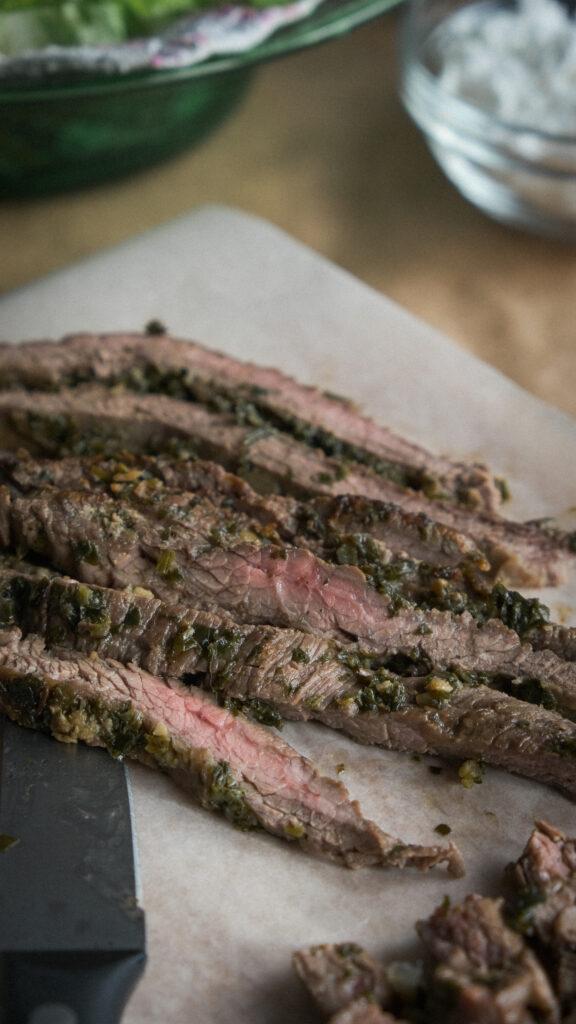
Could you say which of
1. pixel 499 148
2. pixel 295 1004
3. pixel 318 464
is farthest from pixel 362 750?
pixel 499 148

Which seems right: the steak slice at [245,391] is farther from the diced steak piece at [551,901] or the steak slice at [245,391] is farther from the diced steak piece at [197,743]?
the diced steak piece at [551,901]

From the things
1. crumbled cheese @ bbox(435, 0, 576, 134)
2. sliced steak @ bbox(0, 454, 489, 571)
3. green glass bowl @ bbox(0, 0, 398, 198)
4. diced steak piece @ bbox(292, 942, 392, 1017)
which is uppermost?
crumbled cheese @ bbox(435, 0, 576, 134)

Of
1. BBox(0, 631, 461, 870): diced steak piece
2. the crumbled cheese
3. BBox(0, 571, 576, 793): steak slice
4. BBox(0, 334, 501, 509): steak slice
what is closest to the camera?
BBox(0, 631, 461, 870): diced steak piece

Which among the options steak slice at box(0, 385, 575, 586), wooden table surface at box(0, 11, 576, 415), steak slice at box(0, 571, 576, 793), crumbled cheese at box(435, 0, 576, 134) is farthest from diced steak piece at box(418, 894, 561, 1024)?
crumbled cheese at box(435, 0, 576, 134)

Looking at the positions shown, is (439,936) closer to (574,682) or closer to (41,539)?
(574,682)

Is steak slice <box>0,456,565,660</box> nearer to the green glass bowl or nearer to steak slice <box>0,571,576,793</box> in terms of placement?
steak slice <box>0,571,576,793</box>

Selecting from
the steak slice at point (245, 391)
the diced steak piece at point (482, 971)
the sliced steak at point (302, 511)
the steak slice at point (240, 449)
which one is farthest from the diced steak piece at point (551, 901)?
the steak slice at point (245, 391)
